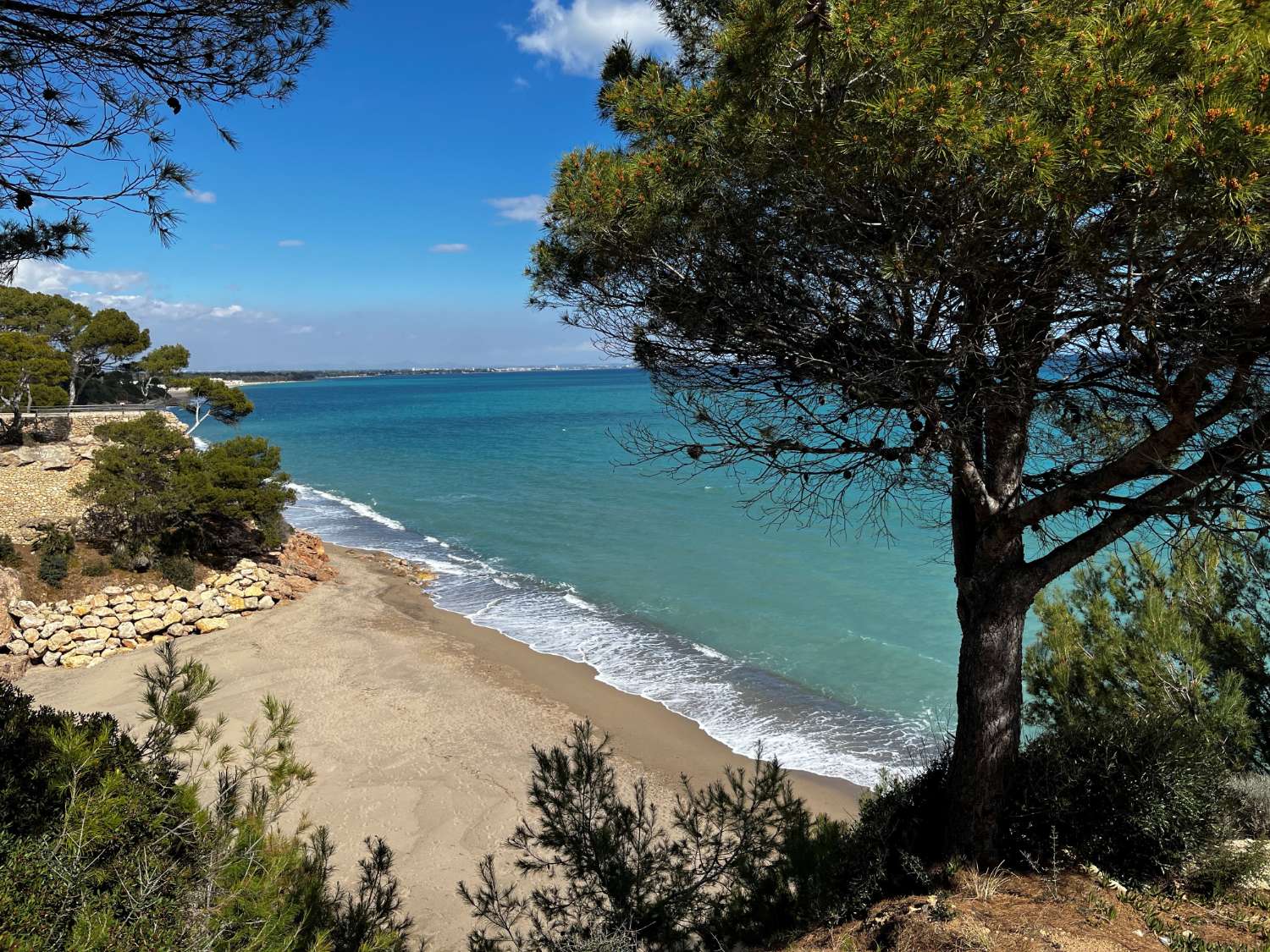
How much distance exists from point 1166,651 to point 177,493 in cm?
1663

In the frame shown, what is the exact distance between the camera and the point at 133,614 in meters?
12.0

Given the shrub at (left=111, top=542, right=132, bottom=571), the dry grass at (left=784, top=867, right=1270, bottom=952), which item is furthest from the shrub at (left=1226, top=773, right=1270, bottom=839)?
the shrub at (left=111, top=542, right=132, bottom=571)

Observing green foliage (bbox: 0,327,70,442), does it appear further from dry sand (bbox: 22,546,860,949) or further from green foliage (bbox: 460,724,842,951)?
green foliage (bbox: 460,724,842,951)

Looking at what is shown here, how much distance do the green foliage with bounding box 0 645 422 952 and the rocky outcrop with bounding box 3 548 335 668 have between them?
31.6ft

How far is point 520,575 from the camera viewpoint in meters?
17.2

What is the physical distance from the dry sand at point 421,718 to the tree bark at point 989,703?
12.5ft

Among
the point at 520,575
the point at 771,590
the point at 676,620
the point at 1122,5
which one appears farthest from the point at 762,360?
the point at 520,575

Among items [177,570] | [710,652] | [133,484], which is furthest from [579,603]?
[133,484]

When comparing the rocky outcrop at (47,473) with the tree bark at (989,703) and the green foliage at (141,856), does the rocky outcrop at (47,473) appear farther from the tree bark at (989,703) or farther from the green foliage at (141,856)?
the tree bark at (989,703)

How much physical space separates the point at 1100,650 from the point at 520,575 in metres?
13.3

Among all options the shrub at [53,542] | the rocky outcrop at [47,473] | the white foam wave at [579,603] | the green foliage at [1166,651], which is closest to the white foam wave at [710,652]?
the white foam wave at [579,603]

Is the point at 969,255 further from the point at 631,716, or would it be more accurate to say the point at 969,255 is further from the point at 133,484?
the point at 133,484

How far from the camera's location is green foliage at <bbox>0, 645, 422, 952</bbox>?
221 centimetres

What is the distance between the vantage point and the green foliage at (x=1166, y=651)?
515 centimetres
